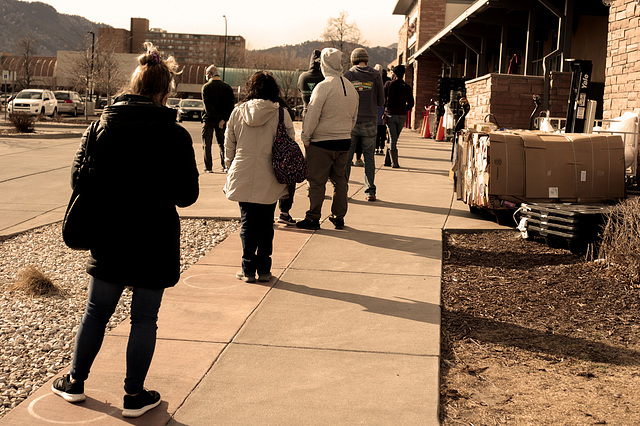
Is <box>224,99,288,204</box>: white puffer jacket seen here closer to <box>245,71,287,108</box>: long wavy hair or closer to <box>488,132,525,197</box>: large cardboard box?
<box>245,71,287,108</box>: long wavy hair

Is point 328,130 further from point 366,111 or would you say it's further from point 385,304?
point 385,304

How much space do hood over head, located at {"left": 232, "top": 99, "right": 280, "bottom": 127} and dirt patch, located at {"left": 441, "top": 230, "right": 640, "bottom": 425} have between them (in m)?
2.02

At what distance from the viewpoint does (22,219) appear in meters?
9.53

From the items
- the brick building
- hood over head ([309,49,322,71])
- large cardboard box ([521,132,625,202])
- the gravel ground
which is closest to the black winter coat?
the gravel ground

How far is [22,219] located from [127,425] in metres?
6.75

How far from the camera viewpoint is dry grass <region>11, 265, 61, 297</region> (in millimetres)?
5973

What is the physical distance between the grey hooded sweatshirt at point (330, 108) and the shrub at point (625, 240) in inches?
117

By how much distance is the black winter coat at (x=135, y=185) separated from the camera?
351cm

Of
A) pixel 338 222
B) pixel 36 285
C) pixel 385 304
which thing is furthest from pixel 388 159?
pixel 36 285

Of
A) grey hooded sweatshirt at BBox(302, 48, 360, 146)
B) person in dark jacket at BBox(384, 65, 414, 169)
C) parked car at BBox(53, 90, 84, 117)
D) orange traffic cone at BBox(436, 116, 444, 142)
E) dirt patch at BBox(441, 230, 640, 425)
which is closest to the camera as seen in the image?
dirt patch at BBox(441, 230, 640, 425)

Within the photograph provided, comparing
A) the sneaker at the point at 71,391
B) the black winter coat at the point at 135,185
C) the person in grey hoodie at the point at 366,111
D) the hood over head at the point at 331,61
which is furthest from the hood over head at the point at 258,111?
the person in grey hoodie at the point at 366,111

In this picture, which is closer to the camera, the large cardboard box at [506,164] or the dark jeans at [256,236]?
the dark jeans at [256,236]

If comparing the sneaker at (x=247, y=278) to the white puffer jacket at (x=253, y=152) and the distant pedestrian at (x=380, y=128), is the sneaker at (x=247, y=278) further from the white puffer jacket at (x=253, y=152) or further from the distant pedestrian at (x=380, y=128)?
the distant pedestrian at (x=380, y=128)

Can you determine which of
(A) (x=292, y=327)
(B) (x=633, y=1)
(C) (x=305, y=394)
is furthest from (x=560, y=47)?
(C) (x=305, y=394)
